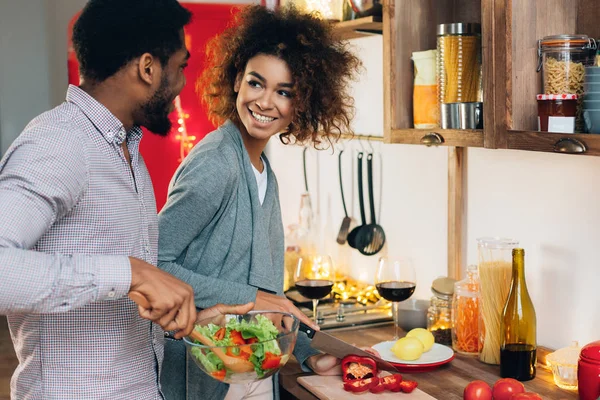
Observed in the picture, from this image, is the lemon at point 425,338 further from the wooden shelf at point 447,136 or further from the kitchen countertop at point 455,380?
the wooden shelf at point 447,136

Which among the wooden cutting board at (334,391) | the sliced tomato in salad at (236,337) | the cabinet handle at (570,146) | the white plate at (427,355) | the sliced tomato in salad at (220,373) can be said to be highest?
the cabinet handle at (570,146)

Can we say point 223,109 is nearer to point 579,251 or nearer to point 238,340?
point 238,340

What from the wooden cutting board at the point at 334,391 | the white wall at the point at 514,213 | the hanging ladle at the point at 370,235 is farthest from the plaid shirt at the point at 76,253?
the hanging ladle at the point at 370,235

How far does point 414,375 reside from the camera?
1.73 metres

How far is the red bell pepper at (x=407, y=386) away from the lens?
5.17 feet

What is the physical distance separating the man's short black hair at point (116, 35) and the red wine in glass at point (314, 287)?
37.9 inches

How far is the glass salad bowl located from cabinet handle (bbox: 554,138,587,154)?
0.61 m

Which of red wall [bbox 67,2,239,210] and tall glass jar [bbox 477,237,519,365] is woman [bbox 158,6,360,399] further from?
red wall [bbox 67,2,239,210]

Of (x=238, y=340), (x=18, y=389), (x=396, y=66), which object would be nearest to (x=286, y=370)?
(x=238, y=340)

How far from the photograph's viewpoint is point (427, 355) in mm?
1812

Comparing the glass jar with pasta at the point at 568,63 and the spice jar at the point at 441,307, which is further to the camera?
the spice jar at the point at 441,307

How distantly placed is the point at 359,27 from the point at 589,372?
47.6 inches

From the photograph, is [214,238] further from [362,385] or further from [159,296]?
[159,296]

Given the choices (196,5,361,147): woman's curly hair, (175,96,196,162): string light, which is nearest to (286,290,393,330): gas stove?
(196,5,361,147): woman's curly hair
